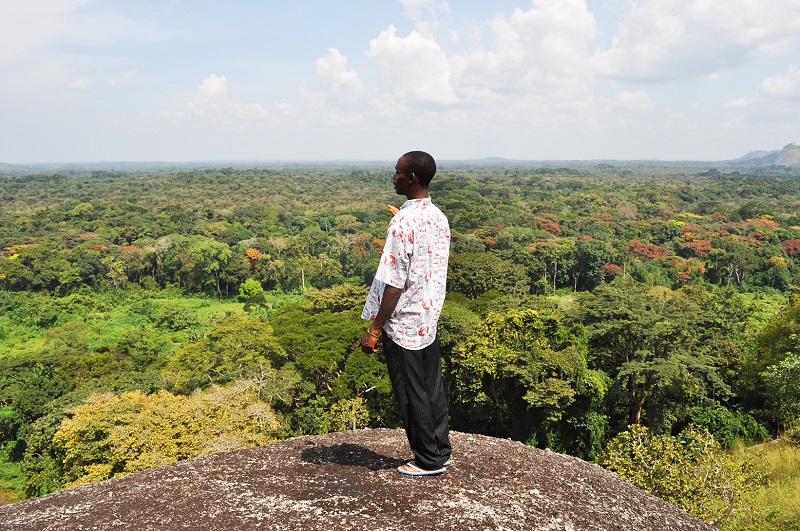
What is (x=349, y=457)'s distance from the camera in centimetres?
473

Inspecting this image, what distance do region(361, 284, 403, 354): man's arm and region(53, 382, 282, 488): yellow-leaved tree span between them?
27.8 feet

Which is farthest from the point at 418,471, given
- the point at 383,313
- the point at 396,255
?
the point at 396,255

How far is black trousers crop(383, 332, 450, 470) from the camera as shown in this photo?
3721 mm

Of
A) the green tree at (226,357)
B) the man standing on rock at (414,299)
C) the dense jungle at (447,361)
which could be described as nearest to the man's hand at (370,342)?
the man standing on rock at (414,299)

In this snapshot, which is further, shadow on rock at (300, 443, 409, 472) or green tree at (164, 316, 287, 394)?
green tree at (164, 316, 287, 394)

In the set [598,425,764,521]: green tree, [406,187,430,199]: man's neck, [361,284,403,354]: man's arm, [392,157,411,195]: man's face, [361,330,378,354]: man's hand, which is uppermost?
[392,157,411,195]: man's face

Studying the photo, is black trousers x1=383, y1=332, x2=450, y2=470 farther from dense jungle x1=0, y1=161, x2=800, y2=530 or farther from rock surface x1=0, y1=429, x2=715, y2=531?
dense jungle x1=0, y1=161, x2=800, y2=530

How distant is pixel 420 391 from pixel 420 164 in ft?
5.37

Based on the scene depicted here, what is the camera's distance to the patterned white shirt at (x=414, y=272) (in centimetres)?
348

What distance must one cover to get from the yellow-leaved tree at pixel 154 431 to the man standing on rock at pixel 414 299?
8212mm

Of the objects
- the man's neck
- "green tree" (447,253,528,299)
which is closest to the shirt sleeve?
the man's neck

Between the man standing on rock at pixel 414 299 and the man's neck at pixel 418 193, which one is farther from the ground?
the man's neck at pixel 418 193

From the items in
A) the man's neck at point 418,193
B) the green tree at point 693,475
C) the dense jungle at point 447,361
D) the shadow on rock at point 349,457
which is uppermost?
the man's neck at point 418,193

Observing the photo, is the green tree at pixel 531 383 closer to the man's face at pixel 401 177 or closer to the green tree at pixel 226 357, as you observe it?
the green tree at pixel 226 357
